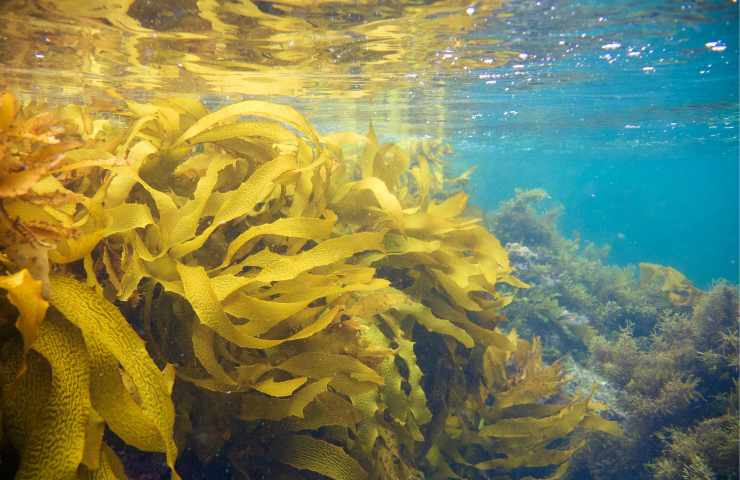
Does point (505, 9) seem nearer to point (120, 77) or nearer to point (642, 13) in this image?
point (642, 13)

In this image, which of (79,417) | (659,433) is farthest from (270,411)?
(659,433)

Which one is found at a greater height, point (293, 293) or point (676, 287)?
point (293, 293)

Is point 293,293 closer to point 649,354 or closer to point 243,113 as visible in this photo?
point 243,113

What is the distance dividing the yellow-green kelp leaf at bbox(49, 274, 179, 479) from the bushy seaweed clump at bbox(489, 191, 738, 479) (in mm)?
5319

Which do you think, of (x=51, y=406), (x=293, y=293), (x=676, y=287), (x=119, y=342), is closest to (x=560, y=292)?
(x=676, y=287)

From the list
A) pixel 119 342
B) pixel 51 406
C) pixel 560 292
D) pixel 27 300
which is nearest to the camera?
pixel 27 300

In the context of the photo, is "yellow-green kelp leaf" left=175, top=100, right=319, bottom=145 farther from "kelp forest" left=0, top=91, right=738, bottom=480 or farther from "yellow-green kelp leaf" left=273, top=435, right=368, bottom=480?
"yellow-green kelp leaf" left=273, top=435, right=368, bottom=480

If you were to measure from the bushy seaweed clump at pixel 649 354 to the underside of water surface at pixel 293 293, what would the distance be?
4cm

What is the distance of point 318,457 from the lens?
6.64 ft

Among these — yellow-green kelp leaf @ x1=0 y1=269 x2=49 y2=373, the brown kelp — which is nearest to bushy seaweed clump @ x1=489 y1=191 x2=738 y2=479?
the brown kelp

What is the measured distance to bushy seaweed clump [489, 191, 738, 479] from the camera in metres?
4.84

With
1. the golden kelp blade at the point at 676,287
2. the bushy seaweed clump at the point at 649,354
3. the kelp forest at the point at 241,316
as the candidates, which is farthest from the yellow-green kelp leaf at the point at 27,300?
the golden kelp blade at the point at 676,287

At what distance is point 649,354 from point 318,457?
665 cm

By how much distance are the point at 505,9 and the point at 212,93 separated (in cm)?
822
